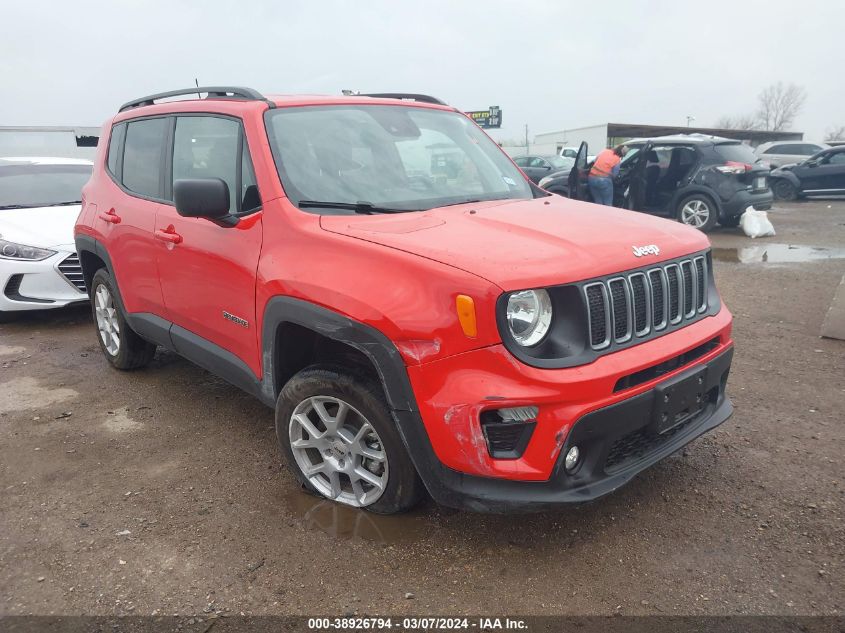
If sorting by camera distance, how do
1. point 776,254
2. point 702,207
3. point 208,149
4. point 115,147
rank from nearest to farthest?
1. point 208,149
2. point 115,147
3. point 776,254
4. point 702,207

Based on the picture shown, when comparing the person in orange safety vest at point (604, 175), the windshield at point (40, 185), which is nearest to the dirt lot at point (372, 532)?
the windshield at point (40, 185)

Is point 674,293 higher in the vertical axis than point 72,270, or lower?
higher

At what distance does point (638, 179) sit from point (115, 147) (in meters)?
9.31

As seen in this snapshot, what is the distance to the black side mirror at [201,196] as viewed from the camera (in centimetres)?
292

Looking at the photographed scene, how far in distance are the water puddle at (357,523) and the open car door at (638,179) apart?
9.83 m

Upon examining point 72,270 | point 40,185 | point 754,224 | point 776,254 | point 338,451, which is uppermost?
point 40,185

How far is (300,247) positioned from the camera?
2.78m

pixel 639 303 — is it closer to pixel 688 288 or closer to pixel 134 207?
pixel 688 288

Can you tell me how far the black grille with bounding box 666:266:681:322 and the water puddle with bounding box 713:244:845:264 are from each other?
707cm

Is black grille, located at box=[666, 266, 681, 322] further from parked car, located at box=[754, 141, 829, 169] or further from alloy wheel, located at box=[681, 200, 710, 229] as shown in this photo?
parked car, located at box=[754, 141, 829, 169]

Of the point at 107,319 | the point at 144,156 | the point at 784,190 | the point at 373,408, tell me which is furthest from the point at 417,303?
the point at 784,190

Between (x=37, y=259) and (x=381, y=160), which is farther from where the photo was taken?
(x=37, y=259)

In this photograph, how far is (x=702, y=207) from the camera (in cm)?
1111

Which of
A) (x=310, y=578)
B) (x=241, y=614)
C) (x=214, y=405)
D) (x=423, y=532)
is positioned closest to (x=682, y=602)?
(x=423, y=532)
